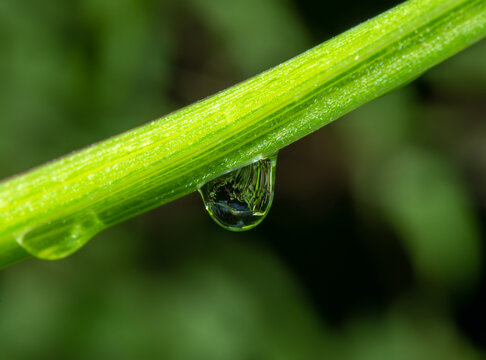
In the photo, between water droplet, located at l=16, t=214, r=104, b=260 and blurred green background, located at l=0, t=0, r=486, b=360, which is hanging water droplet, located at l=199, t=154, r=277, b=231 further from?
blurred green background, located at l=0, t=0, r=486, b=360

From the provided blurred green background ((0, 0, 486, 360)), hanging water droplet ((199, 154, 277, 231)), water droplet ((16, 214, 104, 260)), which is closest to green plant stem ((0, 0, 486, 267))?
water droplet ((16, 214, 104, 260))

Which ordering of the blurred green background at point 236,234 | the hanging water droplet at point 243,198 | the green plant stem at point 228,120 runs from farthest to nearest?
the blurred green background at point 236,234 < the hanging water droplet at point 243,198 < the green plant stem at point 228,120

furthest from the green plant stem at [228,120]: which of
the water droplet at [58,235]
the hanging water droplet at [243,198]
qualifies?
the hanging water droplet at [243,198]

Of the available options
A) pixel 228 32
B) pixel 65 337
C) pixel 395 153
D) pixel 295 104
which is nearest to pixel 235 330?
pixel 65 337

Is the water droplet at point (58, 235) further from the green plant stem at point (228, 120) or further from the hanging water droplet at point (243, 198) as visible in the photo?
the hanging water droplet at point (243, 198)

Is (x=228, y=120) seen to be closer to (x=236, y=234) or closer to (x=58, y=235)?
(x=58, y=235)

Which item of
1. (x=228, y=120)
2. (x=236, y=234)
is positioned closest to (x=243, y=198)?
(x=228, y=120)

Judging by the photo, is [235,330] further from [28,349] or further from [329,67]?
[329,67]

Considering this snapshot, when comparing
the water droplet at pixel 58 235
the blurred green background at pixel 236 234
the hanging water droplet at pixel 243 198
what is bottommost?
the water droplet at pixel 58 235
